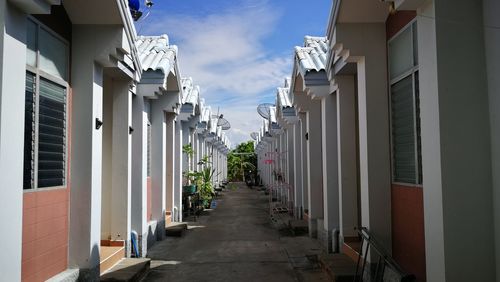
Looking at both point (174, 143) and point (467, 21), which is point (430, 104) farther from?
point (174, 143)

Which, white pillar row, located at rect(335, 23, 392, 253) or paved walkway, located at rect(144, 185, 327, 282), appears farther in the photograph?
paved walkway, located at rect(144, 185, 327, 282)

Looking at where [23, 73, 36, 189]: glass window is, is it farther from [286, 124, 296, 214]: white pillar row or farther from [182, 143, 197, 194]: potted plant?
[286, 124, 296, 214]: white pillar row

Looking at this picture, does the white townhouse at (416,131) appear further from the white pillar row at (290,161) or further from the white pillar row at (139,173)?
the white pillar row at (290,161)

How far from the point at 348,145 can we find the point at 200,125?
12539mm

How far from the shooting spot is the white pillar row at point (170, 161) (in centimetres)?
1225

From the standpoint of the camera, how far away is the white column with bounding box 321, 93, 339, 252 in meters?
8.92

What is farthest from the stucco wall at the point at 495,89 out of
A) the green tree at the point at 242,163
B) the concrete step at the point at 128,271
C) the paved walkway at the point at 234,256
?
the green tree at the point at 242,163

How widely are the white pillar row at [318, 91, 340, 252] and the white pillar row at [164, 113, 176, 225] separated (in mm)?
4910

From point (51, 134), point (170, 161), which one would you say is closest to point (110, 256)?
point (51, 134)

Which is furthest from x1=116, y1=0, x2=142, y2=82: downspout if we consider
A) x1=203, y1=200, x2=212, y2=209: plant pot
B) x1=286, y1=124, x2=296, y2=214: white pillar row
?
x1=203, y1=200, x2=212, y2=209: plant pot

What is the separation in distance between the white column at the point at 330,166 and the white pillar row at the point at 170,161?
4907 mm

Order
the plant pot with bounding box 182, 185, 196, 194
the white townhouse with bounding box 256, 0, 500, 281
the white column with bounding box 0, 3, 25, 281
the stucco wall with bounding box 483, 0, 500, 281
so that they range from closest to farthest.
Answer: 1. the stucco wall with bounding box 483, 0, 500, 281
2. the white townhouse with bounding box 256, 0, 500, 281
3. the white column with bounding box 0, 3, 25, 281
4. the plant pot with bounding box 182, 185, 196, 194

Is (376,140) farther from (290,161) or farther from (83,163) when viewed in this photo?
(290,161)

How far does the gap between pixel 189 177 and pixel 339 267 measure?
10.5 metres
